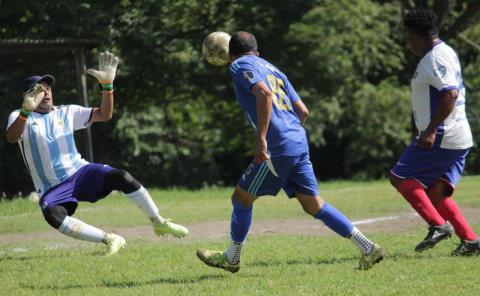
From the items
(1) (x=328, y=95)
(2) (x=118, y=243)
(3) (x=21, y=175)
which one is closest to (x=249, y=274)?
(2) (x=118, y=243)

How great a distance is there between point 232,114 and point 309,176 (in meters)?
21.0

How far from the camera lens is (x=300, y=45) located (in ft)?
77.7

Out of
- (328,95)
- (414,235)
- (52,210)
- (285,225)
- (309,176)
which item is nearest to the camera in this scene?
(309,176)

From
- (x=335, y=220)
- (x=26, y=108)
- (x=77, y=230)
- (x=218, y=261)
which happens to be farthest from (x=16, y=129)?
(x=335, y=220)

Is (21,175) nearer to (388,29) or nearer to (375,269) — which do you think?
(388,29)

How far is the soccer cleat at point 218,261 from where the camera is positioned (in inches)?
276

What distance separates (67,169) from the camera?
26.2 feet

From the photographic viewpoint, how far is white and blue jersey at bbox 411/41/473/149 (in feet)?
23.9

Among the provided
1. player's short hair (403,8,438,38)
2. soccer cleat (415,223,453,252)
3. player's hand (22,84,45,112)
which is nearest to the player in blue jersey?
soccer cleat (415,223,453,252)

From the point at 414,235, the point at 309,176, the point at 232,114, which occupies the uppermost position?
the point at 309,176

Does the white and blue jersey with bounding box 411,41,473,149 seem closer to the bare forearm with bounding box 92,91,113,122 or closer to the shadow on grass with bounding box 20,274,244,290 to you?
the shadow on grass with bounding box 20,274,244,290

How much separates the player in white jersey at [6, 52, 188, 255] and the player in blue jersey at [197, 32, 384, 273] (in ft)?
4.39

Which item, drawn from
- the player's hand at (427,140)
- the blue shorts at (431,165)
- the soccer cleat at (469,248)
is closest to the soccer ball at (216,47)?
the player's hand at (427,140)

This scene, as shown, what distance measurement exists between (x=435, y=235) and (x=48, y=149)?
11.2 feet
